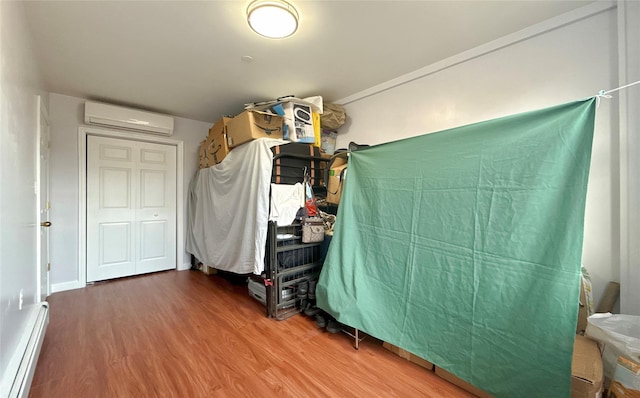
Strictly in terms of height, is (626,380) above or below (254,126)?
below

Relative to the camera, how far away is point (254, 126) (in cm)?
252

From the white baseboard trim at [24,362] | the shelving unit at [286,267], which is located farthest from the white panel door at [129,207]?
the shelving unit at [286,267]

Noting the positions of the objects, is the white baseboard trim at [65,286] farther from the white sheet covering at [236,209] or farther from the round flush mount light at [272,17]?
the round flush mount light at [272,17]

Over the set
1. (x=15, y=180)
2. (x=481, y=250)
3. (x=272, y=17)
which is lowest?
(x=481, y=250)

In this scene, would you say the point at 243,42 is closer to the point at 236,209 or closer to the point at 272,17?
the point at 272,17

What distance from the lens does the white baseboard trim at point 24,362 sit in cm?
115

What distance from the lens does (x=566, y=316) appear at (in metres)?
1.14

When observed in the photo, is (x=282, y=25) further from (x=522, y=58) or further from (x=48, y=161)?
(x=48, y=161)

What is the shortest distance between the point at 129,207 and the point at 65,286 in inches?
45.6

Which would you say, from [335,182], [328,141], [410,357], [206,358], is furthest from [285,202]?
[410,357]

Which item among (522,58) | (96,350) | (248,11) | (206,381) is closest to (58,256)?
(96,350)

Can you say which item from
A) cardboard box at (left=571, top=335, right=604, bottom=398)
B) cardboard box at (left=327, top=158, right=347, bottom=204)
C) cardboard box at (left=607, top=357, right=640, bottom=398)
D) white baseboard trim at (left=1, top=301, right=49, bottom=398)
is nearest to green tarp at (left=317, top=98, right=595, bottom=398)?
cardboard box at (left=571, top=335, right=604, bottom=398)

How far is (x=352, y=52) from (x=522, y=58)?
A: 1296mm

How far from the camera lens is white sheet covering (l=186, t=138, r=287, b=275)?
7.88ft
